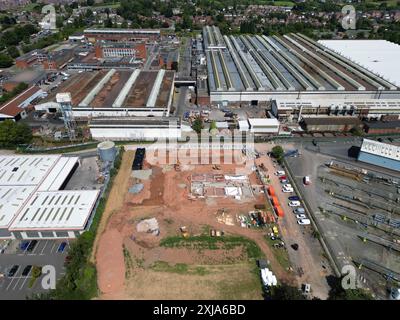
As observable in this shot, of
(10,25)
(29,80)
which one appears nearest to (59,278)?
(29,80)

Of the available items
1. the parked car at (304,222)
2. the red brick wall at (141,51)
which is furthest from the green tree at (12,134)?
the red brick wall at (141,51)

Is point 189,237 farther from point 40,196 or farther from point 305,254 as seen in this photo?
point 40,196

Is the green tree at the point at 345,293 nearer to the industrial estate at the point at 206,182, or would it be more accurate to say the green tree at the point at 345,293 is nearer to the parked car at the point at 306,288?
the industrial estate at the point at 206,182

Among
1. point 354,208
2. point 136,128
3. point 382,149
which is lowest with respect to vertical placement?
point 354,208

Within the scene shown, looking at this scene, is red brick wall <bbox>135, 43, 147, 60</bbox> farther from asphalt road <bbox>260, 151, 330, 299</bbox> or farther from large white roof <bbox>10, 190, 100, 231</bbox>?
asphalt road <bbox>260, 151, 330, 299</bbox>

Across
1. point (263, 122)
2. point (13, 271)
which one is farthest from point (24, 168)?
A: point (263, 122)

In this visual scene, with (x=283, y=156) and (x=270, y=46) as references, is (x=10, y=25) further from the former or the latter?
(x=283, y=156)
